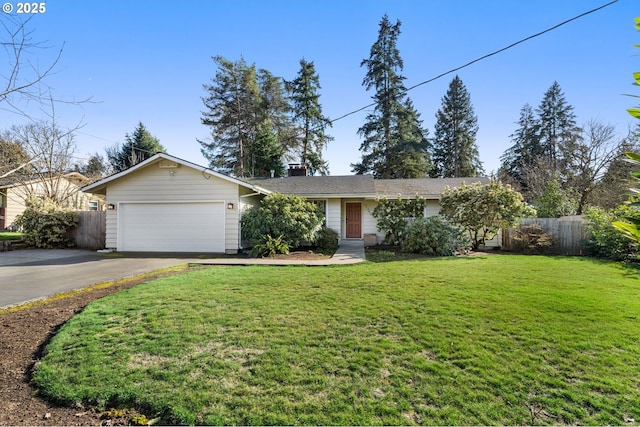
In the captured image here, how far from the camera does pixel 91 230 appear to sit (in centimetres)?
1502

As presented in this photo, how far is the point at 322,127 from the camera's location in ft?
99.1

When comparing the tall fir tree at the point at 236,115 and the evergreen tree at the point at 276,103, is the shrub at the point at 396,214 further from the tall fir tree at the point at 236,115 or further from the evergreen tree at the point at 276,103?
the evergreen tree at the point at 276,103

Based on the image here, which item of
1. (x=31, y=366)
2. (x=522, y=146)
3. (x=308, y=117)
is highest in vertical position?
(x=308, y=117)

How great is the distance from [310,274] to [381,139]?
24410mm

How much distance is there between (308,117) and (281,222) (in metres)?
20.7

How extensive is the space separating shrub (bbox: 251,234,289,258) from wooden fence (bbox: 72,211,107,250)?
8.21 m

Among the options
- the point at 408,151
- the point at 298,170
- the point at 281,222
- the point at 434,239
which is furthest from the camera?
the point at 408,151

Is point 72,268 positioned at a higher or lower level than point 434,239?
lower

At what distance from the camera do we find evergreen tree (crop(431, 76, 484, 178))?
33406mm

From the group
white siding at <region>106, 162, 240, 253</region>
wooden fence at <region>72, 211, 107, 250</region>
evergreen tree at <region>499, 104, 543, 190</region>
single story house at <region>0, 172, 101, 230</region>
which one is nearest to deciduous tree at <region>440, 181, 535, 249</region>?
white siding at <region>106, 162, 240, 253</region>

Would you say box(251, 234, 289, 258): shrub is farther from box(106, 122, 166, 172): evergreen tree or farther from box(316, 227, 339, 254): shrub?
box(106, 122, 166, 172): evergreen tree

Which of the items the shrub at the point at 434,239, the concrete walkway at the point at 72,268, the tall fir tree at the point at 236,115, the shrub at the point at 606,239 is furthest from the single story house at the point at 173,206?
the tall fir tree at the point at 236,115

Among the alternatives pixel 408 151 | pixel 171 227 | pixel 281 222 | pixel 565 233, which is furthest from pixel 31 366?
pixel 408 151

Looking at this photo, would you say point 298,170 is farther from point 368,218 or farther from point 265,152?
point 265,152
